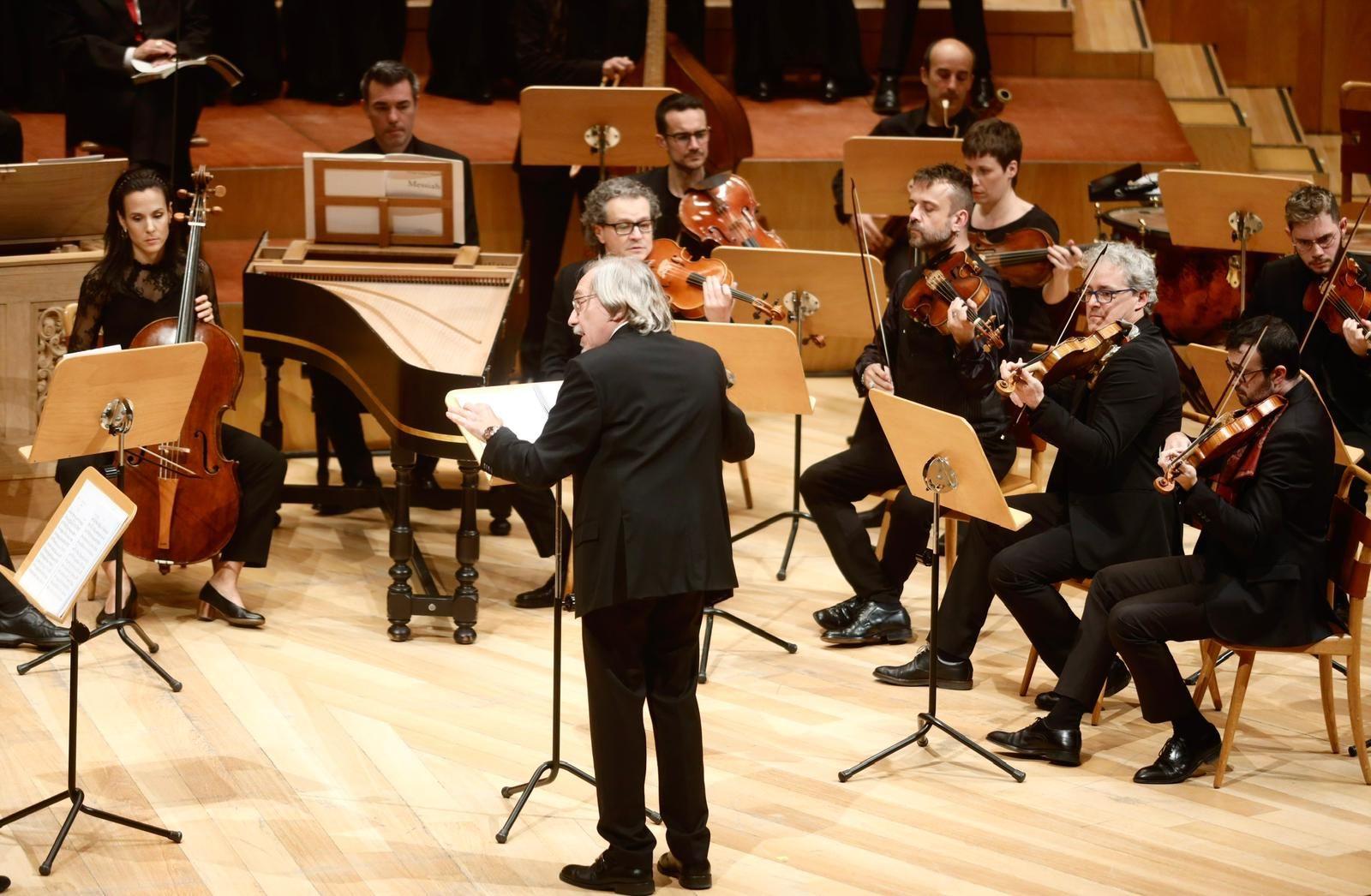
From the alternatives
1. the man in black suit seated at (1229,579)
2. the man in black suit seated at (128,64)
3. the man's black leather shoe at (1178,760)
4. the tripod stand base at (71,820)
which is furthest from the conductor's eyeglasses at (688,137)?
the tripod stand base at (71,820)

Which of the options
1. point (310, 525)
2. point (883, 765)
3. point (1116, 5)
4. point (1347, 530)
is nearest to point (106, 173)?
point (310, 525)

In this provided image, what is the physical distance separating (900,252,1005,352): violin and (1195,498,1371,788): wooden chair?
36.4 inches

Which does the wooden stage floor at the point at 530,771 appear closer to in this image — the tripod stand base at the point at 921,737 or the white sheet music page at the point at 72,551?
the tripod stand base at the point at 921,737

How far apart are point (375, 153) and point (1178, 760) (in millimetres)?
3406

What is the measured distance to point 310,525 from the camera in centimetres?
602

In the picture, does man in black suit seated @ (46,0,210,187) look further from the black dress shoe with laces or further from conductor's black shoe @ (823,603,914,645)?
the black dress shoe with laces

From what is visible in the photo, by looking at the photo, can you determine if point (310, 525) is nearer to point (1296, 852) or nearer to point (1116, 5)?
point (1296, 852)

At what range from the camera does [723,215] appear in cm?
534

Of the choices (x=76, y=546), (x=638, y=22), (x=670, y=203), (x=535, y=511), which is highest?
(x=638, y=22)

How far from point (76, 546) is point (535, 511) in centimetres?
214

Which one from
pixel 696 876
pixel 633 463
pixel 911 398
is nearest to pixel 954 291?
pixel 911 398

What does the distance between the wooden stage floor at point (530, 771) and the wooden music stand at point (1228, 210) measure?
1345 mm

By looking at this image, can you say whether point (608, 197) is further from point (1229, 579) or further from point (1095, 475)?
point (1229, 579)

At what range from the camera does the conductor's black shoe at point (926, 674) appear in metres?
4.66
